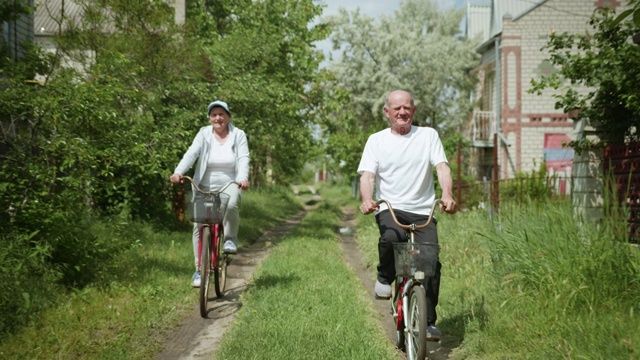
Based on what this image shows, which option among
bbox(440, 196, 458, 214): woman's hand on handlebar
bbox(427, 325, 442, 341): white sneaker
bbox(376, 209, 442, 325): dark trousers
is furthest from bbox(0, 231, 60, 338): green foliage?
bbox(440, 196, 458, 214): woman's hand on handlebar

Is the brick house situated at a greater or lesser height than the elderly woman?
greater

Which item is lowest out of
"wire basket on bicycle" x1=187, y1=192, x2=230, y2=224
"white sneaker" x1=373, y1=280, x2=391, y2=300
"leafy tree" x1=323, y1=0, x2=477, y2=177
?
"white sneaker" x1=373, y1=280, x2=391, y2=300

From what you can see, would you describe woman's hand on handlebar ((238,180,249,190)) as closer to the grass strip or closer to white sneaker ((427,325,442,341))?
the grass strip

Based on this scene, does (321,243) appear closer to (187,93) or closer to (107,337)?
(187,93)

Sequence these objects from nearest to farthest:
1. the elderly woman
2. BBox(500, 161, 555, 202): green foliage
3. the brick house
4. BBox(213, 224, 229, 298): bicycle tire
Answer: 1. BBox(213, 224, 229, 298): bicycle tire
2. the elderly woman
3. BBox(500, 161, 555, 202): green foliage
4. the brick house

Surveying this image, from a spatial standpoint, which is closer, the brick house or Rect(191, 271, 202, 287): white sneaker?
Rect(191, 271, 202, 287): white sneaker

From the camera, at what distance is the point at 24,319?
5.46 metres

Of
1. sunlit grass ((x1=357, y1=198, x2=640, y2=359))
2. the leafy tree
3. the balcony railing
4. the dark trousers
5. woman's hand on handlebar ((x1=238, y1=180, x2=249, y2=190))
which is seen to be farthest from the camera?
the leafy tree

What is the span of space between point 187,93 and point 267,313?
760 cm

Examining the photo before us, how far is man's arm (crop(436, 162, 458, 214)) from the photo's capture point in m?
4.63

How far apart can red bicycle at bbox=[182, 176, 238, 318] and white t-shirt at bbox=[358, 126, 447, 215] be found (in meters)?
2.07

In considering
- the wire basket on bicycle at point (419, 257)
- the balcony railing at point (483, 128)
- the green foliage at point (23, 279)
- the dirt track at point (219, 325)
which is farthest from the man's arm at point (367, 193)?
the balcony railing at point (483, 128)

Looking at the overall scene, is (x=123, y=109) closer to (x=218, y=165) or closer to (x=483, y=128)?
(x=218, y=165)

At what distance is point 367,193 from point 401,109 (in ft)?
2.38
